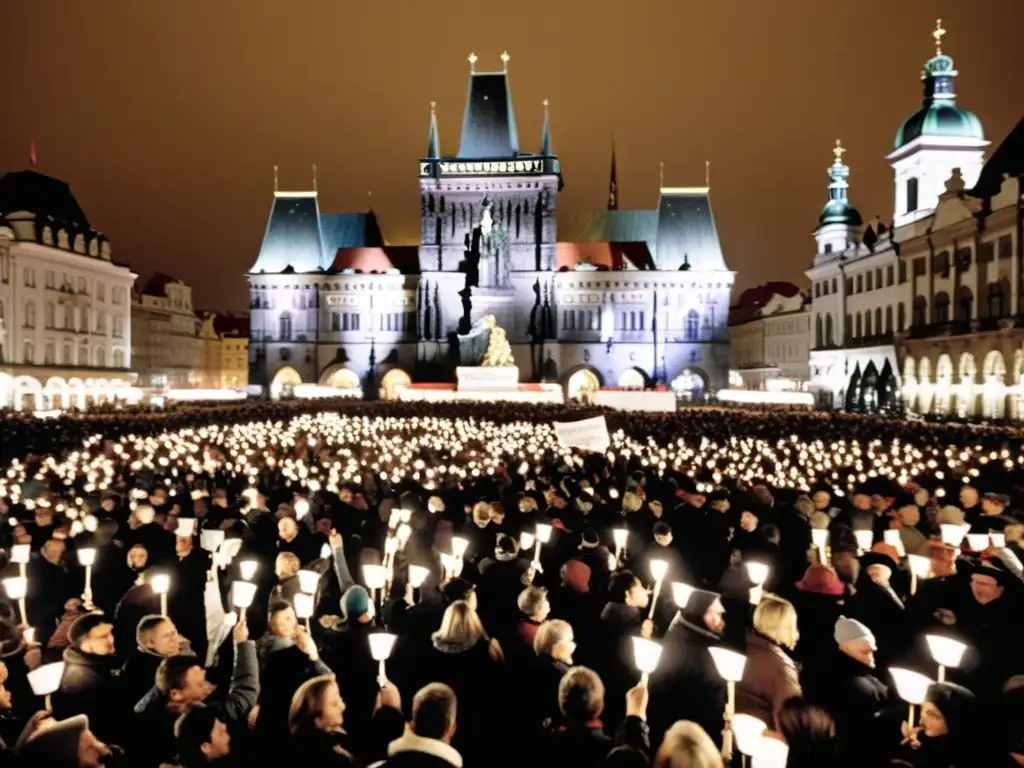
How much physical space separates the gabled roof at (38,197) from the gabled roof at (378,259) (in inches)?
822

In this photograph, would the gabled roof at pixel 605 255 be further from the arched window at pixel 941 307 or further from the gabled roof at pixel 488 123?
the arched window at pixel 941 307

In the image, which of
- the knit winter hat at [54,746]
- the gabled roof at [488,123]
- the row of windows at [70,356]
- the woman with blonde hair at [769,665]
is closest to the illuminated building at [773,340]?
the gabled roof at [488,123]

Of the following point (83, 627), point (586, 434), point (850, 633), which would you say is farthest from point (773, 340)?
point (83, 627)

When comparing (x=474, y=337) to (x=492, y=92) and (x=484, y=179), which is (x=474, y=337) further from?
(x=492, y=92)

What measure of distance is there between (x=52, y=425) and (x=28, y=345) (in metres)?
41.7

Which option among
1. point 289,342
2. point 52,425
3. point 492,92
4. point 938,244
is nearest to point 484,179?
point 492,92

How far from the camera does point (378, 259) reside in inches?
3201

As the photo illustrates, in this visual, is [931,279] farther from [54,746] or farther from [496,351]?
[54,746]

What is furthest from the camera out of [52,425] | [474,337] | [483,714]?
[474,337]

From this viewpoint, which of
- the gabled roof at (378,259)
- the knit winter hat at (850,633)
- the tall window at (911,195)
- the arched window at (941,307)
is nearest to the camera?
the knit winter hat at (850,633)

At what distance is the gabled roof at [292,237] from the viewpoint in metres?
82.3

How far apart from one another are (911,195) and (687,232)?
20.4 metres

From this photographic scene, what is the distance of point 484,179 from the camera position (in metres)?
75.1

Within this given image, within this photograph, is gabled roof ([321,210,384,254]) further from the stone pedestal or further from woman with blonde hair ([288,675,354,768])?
woman with blonde hair ([288,675,354,768])
